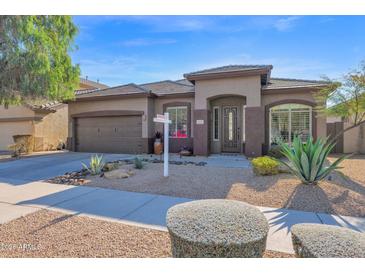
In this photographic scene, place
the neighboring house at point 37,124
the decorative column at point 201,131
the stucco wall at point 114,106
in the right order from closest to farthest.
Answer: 1. the decorative column at point 201,131
2. the stucco wall at point 114,106
3. the neighboring house at point 37,124

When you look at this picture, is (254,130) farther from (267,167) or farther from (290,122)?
(267,167)

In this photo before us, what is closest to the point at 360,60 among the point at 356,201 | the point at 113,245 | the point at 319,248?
the point at 356,201

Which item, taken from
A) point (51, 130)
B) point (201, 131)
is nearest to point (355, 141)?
point (201, 131)

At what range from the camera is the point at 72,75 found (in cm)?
1119

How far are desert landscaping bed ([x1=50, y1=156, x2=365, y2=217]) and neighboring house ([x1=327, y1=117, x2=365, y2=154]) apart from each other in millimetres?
6037

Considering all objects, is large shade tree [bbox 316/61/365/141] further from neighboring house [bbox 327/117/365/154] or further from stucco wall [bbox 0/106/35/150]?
stucco wall [bbox 0/106/35/150]

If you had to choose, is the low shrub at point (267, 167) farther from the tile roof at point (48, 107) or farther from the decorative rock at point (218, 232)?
the tile roof at point (48, 107)

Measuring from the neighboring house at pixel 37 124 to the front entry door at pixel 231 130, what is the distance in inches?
567

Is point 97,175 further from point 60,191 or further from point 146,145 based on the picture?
point 146,145

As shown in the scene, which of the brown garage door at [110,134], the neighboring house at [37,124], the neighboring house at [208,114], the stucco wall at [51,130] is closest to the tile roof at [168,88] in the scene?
the neighboring house at [208,114]

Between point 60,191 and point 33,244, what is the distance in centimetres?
306

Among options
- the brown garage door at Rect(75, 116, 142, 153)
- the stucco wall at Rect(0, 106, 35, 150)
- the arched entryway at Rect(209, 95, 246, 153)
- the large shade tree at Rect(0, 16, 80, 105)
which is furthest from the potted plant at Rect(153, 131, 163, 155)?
the stucco wall at Rect(0, 106, 35, 150)

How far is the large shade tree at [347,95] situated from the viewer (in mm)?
8661

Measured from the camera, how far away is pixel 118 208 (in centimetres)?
488
